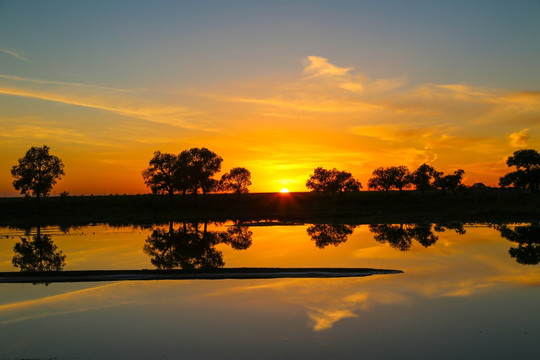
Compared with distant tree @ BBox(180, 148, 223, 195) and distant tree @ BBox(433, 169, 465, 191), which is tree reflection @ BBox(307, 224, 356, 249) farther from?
distant tree @ BBox(433, 169, 465, 191)

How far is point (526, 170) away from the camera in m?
114

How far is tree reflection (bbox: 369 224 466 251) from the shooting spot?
1510 inches

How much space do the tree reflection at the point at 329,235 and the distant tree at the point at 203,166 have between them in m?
Answer: 54.7

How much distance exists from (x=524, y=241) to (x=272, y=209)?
56.1m

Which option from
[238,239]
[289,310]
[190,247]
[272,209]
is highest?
[272,209]

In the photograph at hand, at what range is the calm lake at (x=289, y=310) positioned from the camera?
44.8 feet

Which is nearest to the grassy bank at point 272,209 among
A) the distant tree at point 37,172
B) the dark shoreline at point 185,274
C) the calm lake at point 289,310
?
the distant tree at point 37,172

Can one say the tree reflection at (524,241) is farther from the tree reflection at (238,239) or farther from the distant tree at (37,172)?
the distant tree at (37,172)

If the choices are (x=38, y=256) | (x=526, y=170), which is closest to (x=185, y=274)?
(x=38, y=256)

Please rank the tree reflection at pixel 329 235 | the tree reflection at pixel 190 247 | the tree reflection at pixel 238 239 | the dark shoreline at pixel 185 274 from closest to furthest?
1. the dark shoreline at pixel 185 274
2. the tree reflection at pixel 190 247
3. the tree reflection at pixel 238 239
4. the tree reflection at pixel 329 235

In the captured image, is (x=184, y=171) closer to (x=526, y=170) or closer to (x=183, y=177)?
(x=183, y=177)

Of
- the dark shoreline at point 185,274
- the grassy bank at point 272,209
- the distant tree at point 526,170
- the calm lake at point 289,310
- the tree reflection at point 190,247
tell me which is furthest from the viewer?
the distant tree at point 526,170

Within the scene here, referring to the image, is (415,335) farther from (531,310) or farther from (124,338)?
(124,338)

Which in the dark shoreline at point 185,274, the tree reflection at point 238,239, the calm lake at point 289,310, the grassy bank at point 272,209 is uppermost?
the grassy bank at point 272,209
